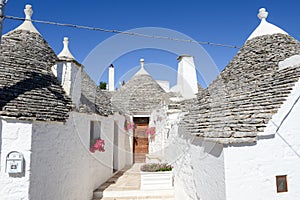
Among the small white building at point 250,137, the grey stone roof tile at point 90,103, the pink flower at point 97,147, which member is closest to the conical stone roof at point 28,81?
the grey stone roof tile at point 90,103

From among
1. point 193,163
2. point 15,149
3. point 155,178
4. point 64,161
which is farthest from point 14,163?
point 155,178

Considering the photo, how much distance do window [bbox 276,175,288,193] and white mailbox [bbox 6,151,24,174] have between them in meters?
5.27

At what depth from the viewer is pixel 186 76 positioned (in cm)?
1044

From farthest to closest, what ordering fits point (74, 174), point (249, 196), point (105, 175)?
point (105, 175) < point (74, 174) < point (249, 196)

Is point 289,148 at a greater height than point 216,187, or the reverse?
point 289,148

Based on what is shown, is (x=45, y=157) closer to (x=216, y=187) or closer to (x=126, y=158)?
(x=216, y=187)

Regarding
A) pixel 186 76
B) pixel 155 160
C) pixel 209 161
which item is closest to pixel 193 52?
pixel 186 76

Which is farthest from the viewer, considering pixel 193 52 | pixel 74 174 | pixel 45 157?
pixel 193 52

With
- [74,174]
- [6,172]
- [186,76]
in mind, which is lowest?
[74,174]

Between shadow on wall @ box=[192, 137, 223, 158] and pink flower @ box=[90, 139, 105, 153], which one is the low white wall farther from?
shadow on wall @ box=[192, 137, 223, 158]

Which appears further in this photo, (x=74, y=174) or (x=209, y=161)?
(x=74, y=174)

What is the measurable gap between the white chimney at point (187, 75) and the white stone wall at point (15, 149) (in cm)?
770

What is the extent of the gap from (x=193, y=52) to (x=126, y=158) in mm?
7384

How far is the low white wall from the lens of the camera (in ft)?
15.3
